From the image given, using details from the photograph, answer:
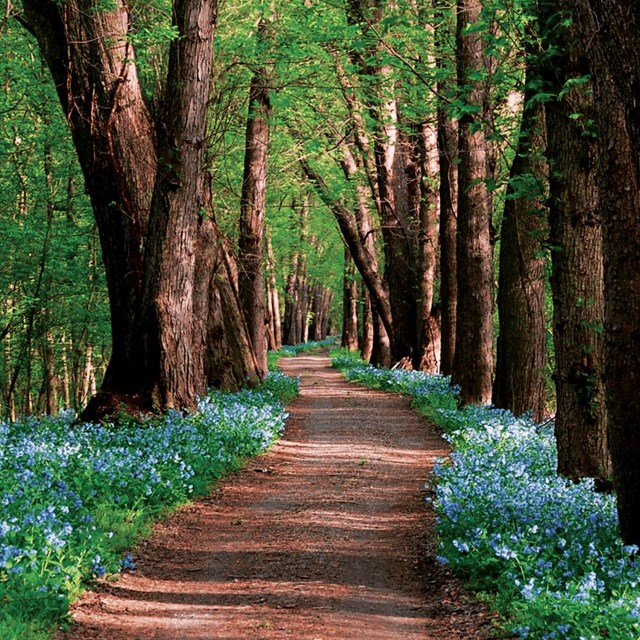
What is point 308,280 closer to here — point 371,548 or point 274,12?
point 274,12

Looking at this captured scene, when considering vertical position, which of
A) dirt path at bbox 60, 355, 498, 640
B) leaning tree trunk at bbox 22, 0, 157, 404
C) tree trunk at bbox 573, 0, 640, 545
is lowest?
dirt path at bbox 60, 355, 498, 640

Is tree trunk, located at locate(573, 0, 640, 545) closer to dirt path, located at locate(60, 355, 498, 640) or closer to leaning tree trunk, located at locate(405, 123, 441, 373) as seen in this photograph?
dirt path, located at locate(60, 355, 498, 640)

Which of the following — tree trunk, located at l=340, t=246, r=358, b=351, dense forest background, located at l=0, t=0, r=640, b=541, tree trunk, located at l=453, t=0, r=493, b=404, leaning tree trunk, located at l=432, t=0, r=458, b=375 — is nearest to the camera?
dense forest background, located at l=0, t=0, r=640, b=541

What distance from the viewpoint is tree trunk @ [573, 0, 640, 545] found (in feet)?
17.4

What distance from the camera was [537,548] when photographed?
518 centimetres

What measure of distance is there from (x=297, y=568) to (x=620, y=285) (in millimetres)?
3306

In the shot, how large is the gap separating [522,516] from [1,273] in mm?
13813

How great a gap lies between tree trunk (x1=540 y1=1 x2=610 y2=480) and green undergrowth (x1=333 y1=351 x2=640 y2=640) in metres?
0.58

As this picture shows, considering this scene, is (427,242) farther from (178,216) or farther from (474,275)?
(178,216)

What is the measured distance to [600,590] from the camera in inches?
177

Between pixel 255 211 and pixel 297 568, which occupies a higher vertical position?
pixel 255 211

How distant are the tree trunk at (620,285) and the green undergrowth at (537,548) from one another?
1.51 ft

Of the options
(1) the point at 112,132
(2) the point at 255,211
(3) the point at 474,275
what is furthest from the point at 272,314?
(1) the point at 112,132

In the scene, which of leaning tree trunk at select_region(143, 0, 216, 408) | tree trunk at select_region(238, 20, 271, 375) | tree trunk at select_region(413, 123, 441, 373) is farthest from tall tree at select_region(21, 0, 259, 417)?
tree trunk at select_region(413, 123, 441, 373)
